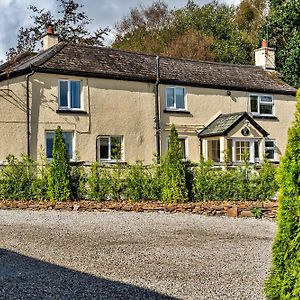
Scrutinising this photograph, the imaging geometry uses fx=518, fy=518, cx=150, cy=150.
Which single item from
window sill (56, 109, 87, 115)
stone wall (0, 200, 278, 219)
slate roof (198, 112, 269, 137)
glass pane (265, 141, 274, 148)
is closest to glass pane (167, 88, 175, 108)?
slate roof (198, 112, 269, 137)

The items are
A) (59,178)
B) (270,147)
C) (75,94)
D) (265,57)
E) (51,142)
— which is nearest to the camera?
(59,178)

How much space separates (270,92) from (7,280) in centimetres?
2427

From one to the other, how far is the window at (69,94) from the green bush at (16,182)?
26.1 ft

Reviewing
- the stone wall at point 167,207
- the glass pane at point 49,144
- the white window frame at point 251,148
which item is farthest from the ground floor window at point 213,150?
the stone wall at point 167,207

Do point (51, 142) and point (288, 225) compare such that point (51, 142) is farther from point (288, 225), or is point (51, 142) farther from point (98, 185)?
point (288, 225)

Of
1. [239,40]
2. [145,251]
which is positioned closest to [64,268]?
[145,251]

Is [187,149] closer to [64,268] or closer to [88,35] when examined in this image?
Result: [88,35]

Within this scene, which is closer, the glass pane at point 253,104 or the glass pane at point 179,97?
the glass pane at point 179,97

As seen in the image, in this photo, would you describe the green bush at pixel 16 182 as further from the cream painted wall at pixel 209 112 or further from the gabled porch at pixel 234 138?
the gabled porch at pixel 234 138

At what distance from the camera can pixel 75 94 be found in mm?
24078

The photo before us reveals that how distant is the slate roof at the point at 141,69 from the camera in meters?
23.7

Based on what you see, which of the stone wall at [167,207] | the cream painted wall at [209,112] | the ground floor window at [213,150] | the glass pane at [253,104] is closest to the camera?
the stone wall at [167,207]

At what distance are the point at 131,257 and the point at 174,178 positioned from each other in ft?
23.7

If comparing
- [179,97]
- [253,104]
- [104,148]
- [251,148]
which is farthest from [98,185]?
[253,104]
